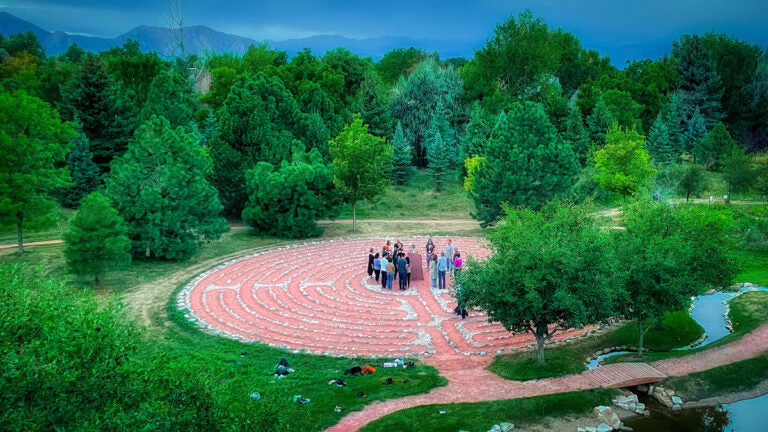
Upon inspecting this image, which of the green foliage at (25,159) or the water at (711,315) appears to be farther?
the green foliage at (25,159)

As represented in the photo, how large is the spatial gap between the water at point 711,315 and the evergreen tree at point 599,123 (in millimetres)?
34528

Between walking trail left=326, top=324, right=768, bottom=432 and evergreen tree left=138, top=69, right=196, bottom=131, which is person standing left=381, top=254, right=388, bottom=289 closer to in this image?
walking trail left=326, top=324, right=768, bottom=432

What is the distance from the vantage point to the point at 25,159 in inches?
1417

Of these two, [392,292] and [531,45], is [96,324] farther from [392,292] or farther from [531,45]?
[531,45]

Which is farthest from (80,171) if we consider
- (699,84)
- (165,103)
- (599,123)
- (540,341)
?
(699,84)

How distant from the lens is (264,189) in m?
42.9

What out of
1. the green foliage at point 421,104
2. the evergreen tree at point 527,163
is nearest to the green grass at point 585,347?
the evergreen tree at point 527,163

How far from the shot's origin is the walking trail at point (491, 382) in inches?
759

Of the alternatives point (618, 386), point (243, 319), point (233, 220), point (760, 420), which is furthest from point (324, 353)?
→ point (233, 220)

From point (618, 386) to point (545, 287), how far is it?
14.0ft

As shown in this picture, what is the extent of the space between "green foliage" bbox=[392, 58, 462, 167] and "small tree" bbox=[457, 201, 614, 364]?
4649 centimetres

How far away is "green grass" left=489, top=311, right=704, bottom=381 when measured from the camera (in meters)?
22.3

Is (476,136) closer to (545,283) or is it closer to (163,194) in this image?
(163,194)

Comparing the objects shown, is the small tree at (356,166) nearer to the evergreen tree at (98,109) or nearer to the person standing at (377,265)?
the person standing at (377,265)
